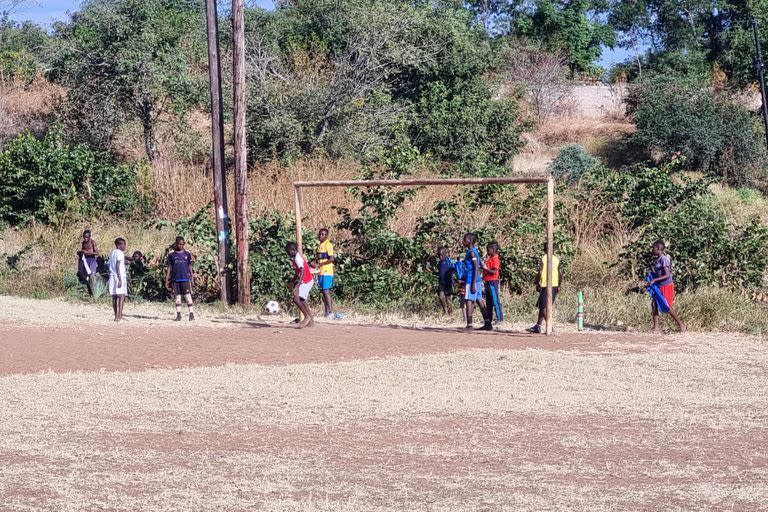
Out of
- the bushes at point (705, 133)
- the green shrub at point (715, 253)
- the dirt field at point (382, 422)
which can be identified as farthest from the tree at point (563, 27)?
the dirt field at point (382, 422)

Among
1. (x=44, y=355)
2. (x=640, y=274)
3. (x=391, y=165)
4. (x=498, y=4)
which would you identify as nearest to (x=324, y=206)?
(x=391, y=165)

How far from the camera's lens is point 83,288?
21578mm

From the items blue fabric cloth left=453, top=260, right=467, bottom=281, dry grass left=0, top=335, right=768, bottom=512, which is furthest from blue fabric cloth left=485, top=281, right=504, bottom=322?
dry grass left=0, top=335, right=768, bottom=512

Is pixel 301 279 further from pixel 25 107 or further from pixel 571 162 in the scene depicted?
pixel 25 107

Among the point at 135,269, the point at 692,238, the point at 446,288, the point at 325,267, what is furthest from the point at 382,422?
the point at 135,269

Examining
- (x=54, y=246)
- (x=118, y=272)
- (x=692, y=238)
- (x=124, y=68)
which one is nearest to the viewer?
(x=118, y=272)

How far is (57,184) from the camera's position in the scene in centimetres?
2662

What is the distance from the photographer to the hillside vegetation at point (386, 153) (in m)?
19.5

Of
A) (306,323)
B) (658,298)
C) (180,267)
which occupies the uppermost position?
(180,267)

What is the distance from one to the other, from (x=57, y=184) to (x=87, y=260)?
240 inches

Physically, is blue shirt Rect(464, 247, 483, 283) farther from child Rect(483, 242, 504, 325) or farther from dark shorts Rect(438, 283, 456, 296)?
dark shorts Rect(438, 283, 456, 296)

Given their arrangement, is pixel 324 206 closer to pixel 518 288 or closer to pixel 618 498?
pixel 518 288

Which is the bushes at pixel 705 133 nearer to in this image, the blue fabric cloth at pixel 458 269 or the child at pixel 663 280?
the blue fabric cloth at pixel 458 269

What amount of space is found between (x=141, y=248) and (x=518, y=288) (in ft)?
29.2
